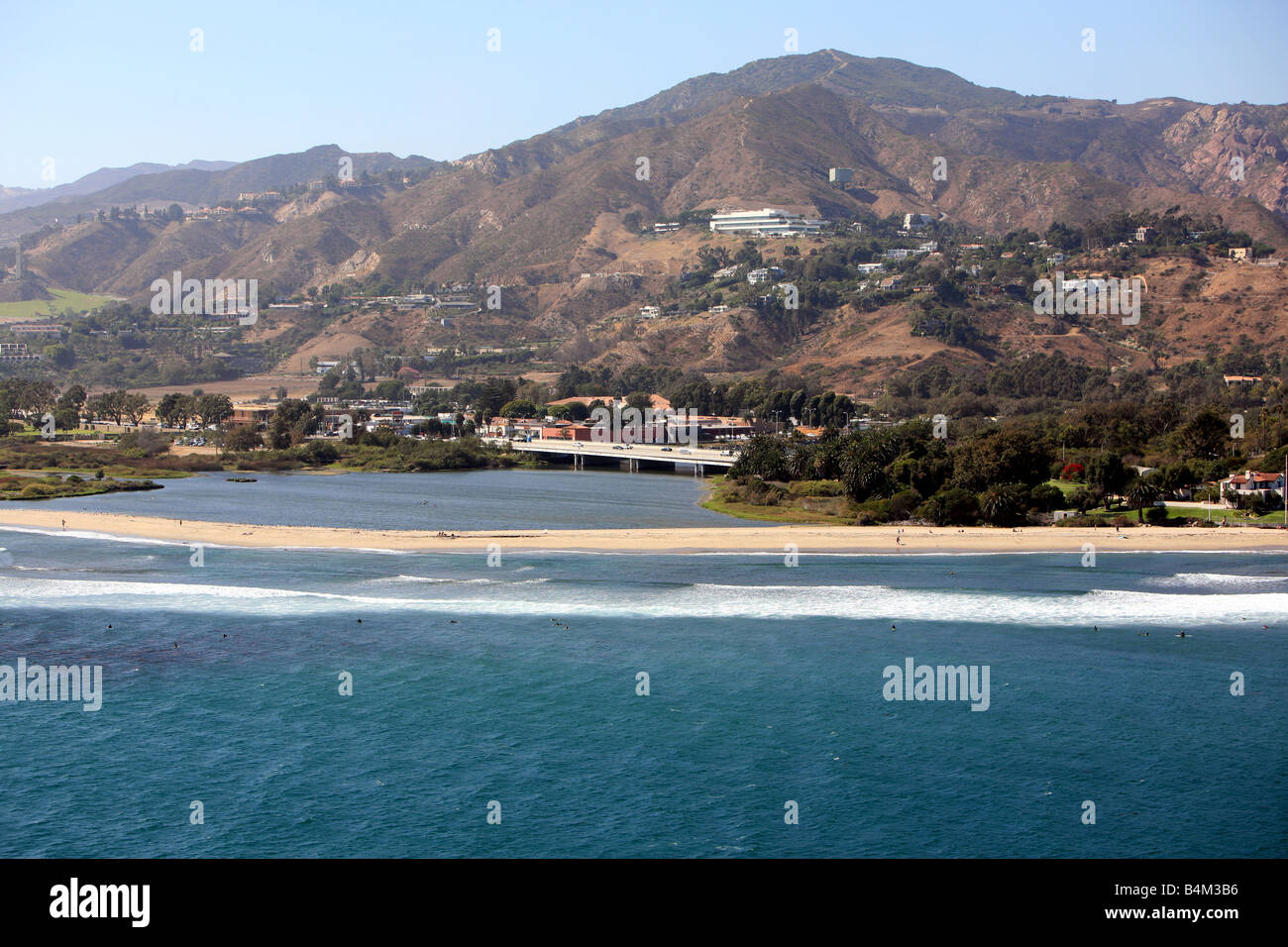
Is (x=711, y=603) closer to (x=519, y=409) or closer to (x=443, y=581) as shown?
(x=443, y=581)

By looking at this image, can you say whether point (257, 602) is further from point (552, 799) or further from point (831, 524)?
point (831, 524)

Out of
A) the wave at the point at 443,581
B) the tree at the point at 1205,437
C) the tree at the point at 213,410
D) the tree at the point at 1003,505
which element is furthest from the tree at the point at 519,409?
the wave at the point at 443,581

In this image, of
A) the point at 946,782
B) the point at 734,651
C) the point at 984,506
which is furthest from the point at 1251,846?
the point at 984,506

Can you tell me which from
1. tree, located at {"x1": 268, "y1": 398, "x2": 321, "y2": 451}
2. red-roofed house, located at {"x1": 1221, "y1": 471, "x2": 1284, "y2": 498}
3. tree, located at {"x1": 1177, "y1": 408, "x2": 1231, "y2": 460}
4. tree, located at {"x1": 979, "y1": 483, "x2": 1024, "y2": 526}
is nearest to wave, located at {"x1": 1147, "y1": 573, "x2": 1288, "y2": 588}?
tree, located at {"x1": 979, "y1": 483, "x2": 1024, "y2": 526}

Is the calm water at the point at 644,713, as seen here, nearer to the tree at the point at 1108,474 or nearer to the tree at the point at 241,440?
the tree at the point at 1108,474

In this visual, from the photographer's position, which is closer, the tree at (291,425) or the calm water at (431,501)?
the calm water at (431,501)

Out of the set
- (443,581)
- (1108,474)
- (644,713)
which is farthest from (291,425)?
(644,713)
